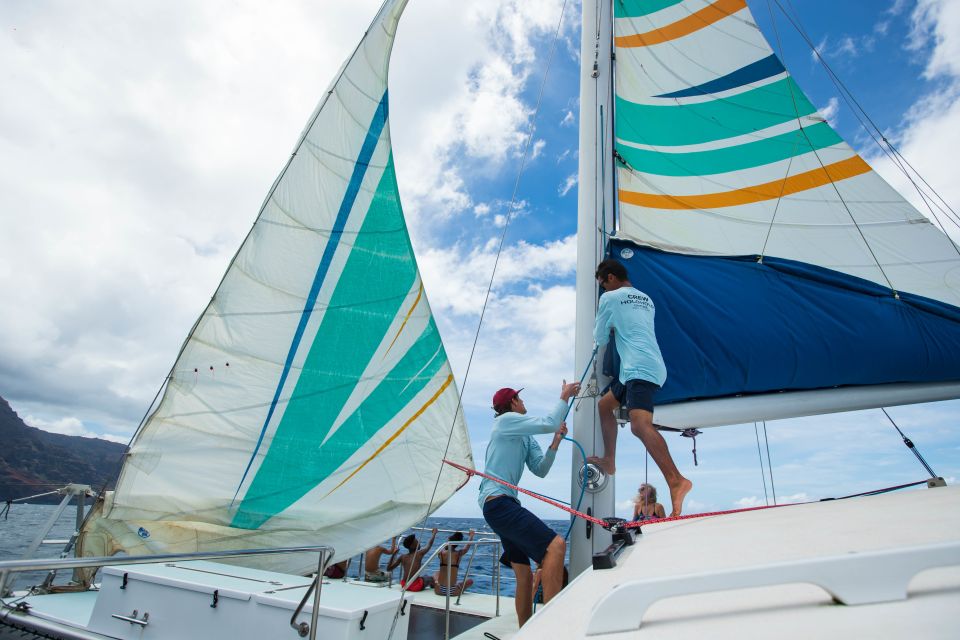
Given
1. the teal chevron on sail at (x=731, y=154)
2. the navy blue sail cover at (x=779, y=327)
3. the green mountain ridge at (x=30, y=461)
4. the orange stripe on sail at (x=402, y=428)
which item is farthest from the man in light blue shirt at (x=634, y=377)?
the green mountain ridge at (x=30, y=461)

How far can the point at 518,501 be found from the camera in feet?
9.07

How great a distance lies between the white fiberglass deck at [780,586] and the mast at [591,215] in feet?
4.56

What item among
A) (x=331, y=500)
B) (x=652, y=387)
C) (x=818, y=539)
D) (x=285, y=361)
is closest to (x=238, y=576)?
(x=331, y=500)

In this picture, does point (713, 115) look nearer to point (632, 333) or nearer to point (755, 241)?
point (755, 241)

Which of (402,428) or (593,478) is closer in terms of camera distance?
(593,478)

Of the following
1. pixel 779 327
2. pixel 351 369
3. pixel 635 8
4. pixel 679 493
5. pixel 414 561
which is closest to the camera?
pixel 679 493

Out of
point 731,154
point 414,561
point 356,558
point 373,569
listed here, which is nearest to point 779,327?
point 731,154

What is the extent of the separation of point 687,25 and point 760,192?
5.78ft

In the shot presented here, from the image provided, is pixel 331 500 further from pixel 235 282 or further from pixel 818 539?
pixel 818 539

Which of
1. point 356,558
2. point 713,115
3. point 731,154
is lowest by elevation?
point 356,558

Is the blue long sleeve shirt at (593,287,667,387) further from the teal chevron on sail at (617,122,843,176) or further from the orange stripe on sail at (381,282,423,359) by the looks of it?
the orange stripe on sail at (381,282,423,359)

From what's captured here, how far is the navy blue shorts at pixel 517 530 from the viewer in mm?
2541

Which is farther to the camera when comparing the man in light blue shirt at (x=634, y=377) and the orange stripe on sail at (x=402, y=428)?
the orange stripe on sail at (x=402, y=428)

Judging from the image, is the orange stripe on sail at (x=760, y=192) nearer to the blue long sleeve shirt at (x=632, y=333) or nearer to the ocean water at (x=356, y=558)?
the blue long sleeve shirt at (x=632, y=333)
